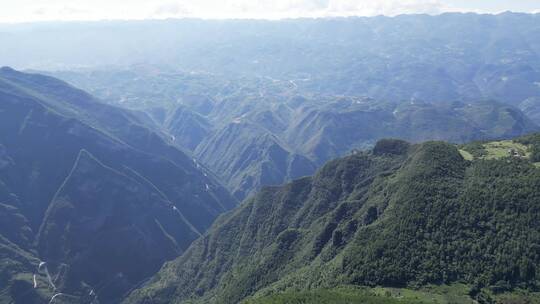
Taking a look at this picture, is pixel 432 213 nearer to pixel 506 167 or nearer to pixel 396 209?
pixel 396 209

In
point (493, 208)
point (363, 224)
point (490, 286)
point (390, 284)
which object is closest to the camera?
point (490, 286)

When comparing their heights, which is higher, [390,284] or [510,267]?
[510,267]

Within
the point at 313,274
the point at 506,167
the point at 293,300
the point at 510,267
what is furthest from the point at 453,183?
the point at 293,300

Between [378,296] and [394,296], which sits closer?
[378,296]

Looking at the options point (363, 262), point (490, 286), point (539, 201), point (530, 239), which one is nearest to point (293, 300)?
point (363, 262)

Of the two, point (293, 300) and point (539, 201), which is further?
point (539, 201)

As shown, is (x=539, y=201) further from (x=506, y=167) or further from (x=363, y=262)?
(x=363, y=262)

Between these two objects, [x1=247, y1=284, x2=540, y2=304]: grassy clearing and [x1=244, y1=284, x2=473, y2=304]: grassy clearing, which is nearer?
[x1=247, y1=284, x2=540, y2=304]: grassy clearing

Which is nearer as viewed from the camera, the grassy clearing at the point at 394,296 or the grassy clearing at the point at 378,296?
the grassy clearing at the point at 394,296

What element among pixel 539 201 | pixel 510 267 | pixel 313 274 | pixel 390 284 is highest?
pixel 539 201

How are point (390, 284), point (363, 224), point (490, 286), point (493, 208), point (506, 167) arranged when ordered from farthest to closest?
point (363, 224) → point (506, 167) → point (493, 208) → point (390, 284) → point (490, 286)
